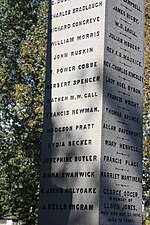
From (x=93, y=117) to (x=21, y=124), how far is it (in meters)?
17.8

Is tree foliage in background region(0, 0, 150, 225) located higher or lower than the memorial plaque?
higher

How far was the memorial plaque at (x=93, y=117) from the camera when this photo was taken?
588 cm

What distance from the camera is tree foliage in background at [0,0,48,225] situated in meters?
22.5

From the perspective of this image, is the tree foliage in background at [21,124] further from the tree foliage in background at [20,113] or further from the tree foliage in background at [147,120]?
the tree foliage in background at [147,120]

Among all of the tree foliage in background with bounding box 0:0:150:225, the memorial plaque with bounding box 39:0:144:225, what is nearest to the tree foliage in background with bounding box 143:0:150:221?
the tree foliage in background with bounding box 0:0:150:225

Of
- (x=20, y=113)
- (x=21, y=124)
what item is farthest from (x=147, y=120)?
(x=21, y=124)

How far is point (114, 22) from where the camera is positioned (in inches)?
255

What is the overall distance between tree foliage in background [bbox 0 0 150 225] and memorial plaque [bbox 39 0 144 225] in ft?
47.9

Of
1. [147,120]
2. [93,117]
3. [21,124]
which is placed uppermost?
[21,124]

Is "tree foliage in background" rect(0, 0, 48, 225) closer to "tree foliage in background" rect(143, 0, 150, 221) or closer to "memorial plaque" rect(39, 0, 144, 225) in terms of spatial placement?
"tree foliage in background" rect(143, 0, 150, 221)

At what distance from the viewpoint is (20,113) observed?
73.6 feet

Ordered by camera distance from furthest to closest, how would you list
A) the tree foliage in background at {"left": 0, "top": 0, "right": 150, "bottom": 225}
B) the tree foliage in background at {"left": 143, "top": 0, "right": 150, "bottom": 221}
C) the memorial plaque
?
the tree foliage in background at {"left": 0, "top": 0, "right": 150, "bottom": 225}, the tree foliage in background at {"left": 143, "top": 0, "right": 150, "bottom": 221}, the memorial plaque

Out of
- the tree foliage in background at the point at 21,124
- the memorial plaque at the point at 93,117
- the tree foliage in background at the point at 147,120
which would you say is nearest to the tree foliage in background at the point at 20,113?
the tree foliage in background at the point at 21,124

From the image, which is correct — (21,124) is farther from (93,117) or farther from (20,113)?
(93,117)
